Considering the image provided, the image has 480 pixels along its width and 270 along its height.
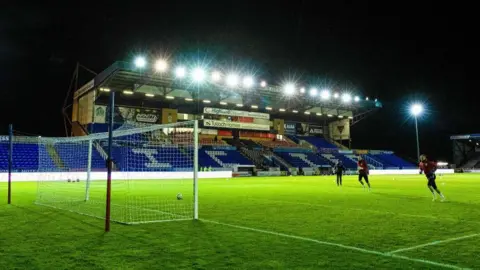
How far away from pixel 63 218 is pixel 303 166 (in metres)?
46.2

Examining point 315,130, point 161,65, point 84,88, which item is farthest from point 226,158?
point 315,130

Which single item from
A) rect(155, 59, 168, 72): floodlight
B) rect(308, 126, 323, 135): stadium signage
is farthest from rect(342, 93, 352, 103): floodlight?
rect(155, 59, 168, 72): floodlight

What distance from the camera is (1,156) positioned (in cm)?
3700

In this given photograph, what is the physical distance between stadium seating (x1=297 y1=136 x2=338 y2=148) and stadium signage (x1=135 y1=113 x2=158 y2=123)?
25.1 meters

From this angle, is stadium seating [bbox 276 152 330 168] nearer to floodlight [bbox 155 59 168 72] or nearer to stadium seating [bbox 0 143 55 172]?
floodlight [bbox 155 59 168 72]

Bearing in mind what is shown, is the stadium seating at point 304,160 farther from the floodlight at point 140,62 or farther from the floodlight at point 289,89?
the floodlight at point 140,62

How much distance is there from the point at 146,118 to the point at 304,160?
2359 centimetres

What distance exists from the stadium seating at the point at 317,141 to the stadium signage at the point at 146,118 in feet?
82.5

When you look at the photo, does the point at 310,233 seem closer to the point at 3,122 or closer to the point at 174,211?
the point at 174,211

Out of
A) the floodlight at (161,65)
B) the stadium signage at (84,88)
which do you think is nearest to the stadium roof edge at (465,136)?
the floodlight at (161,65)

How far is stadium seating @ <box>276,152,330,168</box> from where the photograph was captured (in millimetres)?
54906

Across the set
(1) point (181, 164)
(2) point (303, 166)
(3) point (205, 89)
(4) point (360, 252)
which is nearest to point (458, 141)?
(2) point (303, 166)

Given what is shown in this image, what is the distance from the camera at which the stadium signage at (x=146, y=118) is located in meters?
49.1

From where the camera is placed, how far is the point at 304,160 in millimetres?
56625
